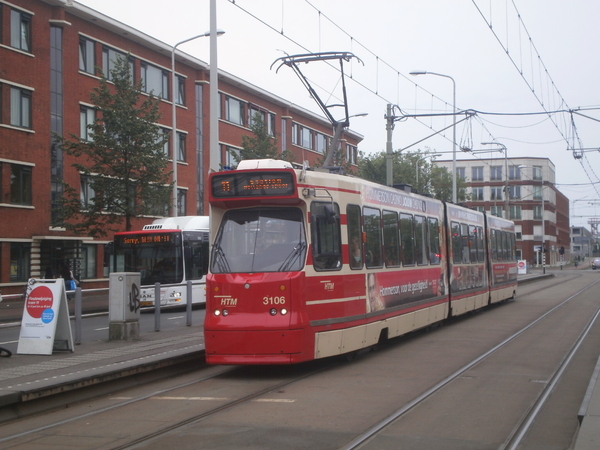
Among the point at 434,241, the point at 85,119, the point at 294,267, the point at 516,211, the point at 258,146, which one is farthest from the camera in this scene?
the point at 516,211

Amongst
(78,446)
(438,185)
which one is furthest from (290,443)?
(438,185)

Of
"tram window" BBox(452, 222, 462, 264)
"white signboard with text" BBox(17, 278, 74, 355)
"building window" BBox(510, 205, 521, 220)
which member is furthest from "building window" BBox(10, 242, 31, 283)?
"building window" BBox(510, 205, 521, 220)

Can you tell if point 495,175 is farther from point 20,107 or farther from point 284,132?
point 20,107

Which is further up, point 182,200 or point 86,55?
point 86,55

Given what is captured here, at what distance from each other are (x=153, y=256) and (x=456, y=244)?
10042 millimetres

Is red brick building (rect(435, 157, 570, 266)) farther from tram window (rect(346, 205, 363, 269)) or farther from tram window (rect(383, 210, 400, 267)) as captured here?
tram window (rect(346, 205, 363, 269))

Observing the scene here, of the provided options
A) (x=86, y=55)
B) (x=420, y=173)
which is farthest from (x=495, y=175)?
(x=86, y=55)

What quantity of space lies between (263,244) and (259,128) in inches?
1053

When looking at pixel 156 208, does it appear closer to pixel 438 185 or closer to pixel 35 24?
pixel 35 24

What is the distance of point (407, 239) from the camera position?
15.5 m

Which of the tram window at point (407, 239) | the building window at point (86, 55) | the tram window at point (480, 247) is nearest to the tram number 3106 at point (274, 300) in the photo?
the tram window at point (407, 239)

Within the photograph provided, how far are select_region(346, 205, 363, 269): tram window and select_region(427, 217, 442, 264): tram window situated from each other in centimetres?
483

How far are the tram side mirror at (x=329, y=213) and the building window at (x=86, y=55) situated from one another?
1194 inches

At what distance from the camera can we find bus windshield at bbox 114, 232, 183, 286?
24.6 m
